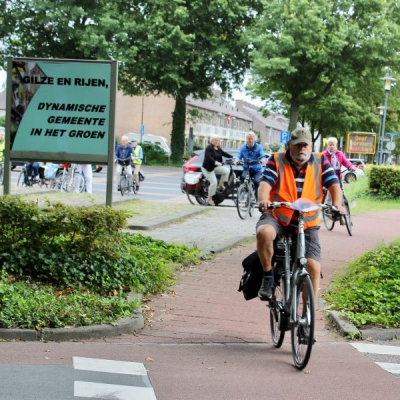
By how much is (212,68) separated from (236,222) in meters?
32.5

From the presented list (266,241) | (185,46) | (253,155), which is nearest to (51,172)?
(253,155)

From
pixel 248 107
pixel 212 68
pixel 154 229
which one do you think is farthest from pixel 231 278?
pixel 248 107

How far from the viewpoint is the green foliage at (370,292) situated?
7.20 meters

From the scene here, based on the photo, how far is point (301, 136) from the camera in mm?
5871

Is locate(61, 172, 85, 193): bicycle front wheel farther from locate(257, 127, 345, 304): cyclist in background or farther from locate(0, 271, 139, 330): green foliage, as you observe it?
locate(257, 127, 345, 304): cyclist in background

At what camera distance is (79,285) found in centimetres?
739

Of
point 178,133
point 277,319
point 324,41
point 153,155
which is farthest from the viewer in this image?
point 178,133

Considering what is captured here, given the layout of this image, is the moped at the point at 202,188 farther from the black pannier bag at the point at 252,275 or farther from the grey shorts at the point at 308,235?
the grey shorts at the point at 308,235

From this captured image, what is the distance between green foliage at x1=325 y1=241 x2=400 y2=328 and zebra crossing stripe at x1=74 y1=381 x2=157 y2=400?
2930 mm

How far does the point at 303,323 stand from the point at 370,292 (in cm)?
259

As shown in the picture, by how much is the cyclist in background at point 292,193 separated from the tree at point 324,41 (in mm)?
37353

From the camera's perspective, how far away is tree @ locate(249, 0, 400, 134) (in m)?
43.1

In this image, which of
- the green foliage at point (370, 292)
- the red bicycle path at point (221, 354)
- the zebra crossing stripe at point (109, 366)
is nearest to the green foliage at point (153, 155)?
the green foliage at point (370, 292)

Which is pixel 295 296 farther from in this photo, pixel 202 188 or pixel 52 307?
pixel 202 188
